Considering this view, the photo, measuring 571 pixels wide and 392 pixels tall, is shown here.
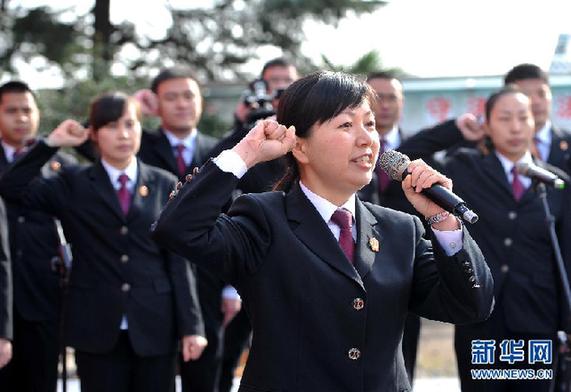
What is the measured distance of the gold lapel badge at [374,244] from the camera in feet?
9.48

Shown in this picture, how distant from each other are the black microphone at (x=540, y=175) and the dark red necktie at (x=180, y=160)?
203cm

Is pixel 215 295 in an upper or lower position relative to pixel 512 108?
lower

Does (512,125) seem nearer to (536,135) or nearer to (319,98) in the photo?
(536,135)

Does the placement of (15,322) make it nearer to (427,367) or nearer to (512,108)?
(512,108)

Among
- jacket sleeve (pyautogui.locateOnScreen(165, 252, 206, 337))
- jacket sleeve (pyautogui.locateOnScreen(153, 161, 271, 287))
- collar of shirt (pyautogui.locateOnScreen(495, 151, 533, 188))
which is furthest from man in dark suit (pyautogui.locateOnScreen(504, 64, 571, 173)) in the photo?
jacket sleeve (pyautogui.locateOnScreen(153, 161, 271, 287))

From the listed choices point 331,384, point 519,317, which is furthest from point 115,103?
point 331,384

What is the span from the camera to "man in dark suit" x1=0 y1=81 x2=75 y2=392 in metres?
5.52

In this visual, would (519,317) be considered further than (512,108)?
No

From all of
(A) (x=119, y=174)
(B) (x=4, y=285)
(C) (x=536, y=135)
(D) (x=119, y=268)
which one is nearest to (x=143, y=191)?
(A) (x=119, y=174)

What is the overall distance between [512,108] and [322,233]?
2462mm

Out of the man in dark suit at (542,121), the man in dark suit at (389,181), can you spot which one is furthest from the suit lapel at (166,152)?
the man in dark suit at (542,121)

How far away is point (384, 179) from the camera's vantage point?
5707 mm

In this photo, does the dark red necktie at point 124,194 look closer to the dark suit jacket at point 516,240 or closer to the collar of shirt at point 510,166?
the dark suit jacket at point 516,240

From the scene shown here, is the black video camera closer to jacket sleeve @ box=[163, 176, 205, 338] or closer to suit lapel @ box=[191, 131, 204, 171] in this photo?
suit lapel @ box=[191, 131, 204, 171]
